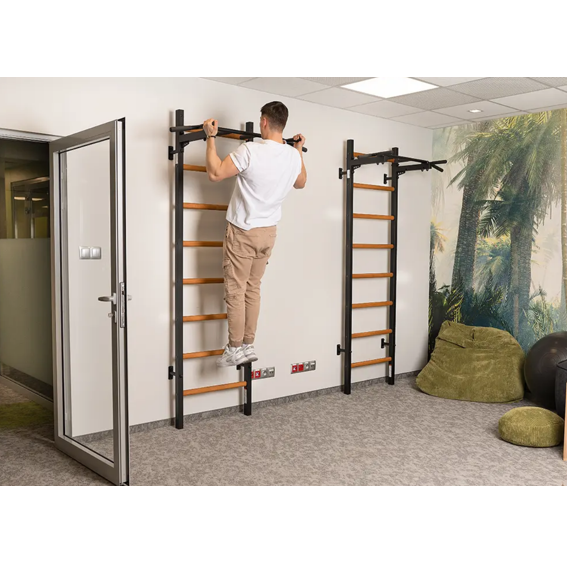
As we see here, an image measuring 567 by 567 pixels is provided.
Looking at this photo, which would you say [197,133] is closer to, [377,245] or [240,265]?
[240,265]

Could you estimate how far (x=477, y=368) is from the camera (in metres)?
5.11

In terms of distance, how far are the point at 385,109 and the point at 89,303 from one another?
3.06 m

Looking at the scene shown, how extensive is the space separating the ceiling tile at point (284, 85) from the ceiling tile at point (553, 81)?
149 centimetres

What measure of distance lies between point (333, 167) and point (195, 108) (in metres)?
1.40

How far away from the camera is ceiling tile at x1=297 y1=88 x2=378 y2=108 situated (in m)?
4.55

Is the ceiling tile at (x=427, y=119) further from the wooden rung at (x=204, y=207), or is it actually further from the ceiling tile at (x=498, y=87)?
the wooden rung at (x=204, y=207)

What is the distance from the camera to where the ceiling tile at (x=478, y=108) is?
486 cm

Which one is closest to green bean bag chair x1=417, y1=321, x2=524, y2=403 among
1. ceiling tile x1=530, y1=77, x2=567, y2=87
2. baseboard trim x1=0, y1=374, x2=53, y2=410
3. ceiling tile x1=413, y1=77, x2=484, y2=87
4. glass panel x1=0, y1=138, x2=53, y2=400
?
ceiling tile x1=530, y1=77, x2=567, y2=87

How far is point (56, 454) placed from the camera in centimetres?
356

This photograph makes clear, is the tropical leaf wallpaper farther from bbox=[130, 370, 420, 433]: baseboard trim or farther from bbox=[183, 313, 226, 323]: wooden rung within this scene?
bbox=[183, 313, 226, 323]: wooden rung

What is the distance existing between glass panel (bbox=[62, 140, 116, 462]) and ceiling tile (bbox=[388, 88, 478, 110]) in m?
2.56

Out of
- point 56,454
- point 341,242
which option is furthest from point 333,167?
point 56,454

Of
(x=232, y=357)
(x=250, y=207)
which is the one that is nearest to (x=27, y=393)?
(x=232, y=357)

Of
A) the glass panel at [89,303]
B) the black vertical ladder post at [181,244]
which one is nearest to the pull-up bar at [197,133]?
the black vertical ladder post at [181,244]
